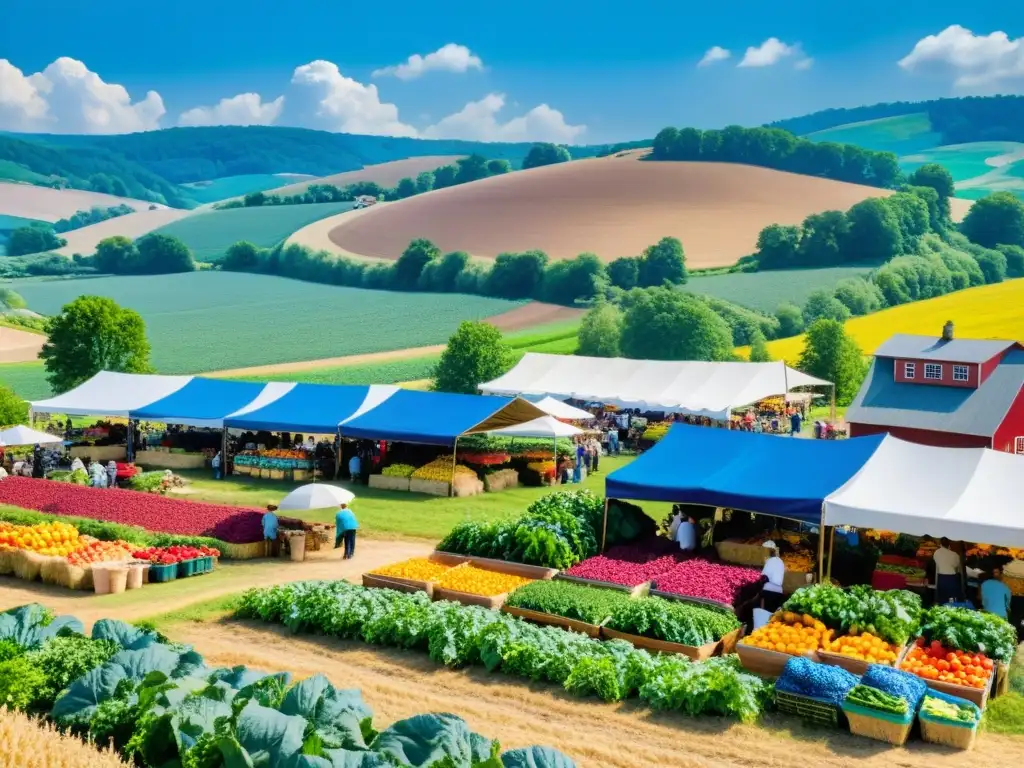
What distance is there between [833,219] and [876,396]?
7533 centimetres

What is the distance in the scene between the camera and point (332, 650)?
1304 cm

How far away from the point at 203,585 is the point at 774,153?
13641 cm

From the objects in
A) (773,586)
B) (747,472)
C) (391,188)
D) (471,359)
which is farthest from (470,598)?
(391,188)

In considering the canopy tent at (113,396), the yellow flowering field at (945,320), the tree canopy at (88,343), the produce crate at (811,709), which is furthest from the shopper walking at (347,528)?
the yellow flowering field at (945,320)

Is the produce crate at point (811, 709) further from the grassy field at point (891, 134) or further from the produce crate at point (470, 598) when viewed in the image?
the grassy field at point (891, 134)

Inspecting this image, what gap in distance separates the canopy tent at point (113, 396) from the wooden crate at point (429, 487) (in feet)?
31.4

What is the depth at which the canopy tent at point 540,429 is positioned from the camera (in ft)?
87.2

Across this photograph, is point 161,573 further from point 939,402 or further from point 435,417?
point 939,402

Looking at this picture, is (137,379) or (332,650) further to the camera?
(137,379)

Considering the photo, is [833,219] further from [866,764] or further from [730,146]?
[866,764]

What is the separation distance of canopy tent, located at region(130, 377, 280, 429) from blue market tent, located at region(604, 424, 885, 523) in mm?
14782

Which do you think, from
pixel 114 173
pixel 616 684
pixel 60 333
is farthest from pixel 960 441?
pixel 114 173

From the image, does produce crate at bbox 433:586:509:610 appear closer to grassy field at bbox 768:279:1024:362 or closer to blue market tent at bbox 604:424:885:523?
blue market tent at bbox 604:424:885:523

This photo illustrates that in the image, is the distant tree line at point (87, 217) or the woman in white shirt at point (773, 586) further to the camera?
the distant tree line at point (87, 217)
